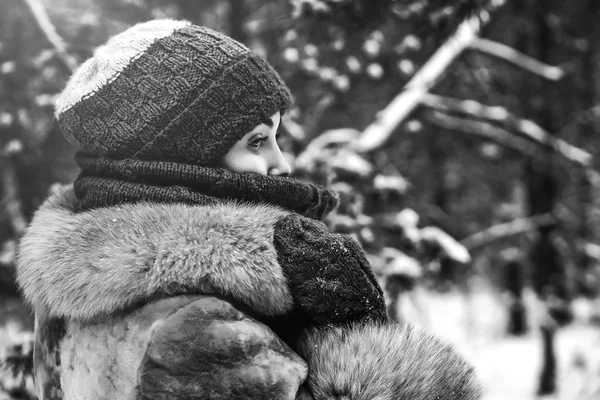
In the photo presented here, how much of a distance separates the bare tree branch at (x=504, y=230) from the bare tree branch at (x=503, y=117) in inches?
45.7

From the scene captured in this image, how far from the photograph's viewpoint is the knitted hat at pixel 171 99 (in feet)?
5.13

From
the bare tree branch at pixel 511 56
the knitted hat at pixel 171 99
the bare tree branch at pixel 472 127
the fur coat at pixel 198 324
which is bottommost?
the fur coat at pixel 198 324

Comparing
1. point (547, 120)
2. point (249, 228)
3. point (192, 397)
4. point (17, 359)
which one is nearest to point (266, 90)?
point (249, 228)

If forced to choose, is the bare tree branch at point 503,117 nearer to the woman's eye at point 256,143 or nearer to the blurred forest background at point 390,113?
the blurred forest background at point 390,113

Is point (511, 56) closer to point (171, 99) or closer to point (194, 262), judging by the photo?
point (171, 99)

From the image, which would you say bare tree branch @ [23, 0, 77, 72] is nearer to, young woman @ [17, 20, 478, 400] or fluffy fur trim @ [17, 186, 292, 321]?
young woman @ [17, 20, 478, 400]

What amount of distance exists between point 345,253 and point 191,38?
2.49 ft

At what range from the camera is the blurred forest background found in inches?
139

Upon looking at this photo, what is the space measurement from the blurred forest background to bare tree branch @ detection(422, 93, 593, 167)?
0.06 feet

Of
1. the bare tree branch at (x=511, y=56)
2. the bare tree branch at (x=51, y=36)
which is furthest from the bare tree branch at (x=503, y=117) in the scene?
the bare tree branch at (x=51, y=36)

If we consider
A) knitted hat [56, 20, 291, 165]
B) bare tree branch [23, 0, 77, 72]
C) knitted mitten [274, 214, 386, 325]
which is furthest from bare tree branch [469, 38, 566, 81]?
knitted mitten [274, 214, 386, 325]

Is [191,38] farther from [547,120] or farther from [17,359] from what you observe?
[547,120]

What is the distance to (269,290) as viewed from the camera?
1368mm

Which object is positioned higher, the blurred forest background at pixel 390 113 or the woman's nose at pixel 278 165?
the blurred forest background at pixel 390 113
